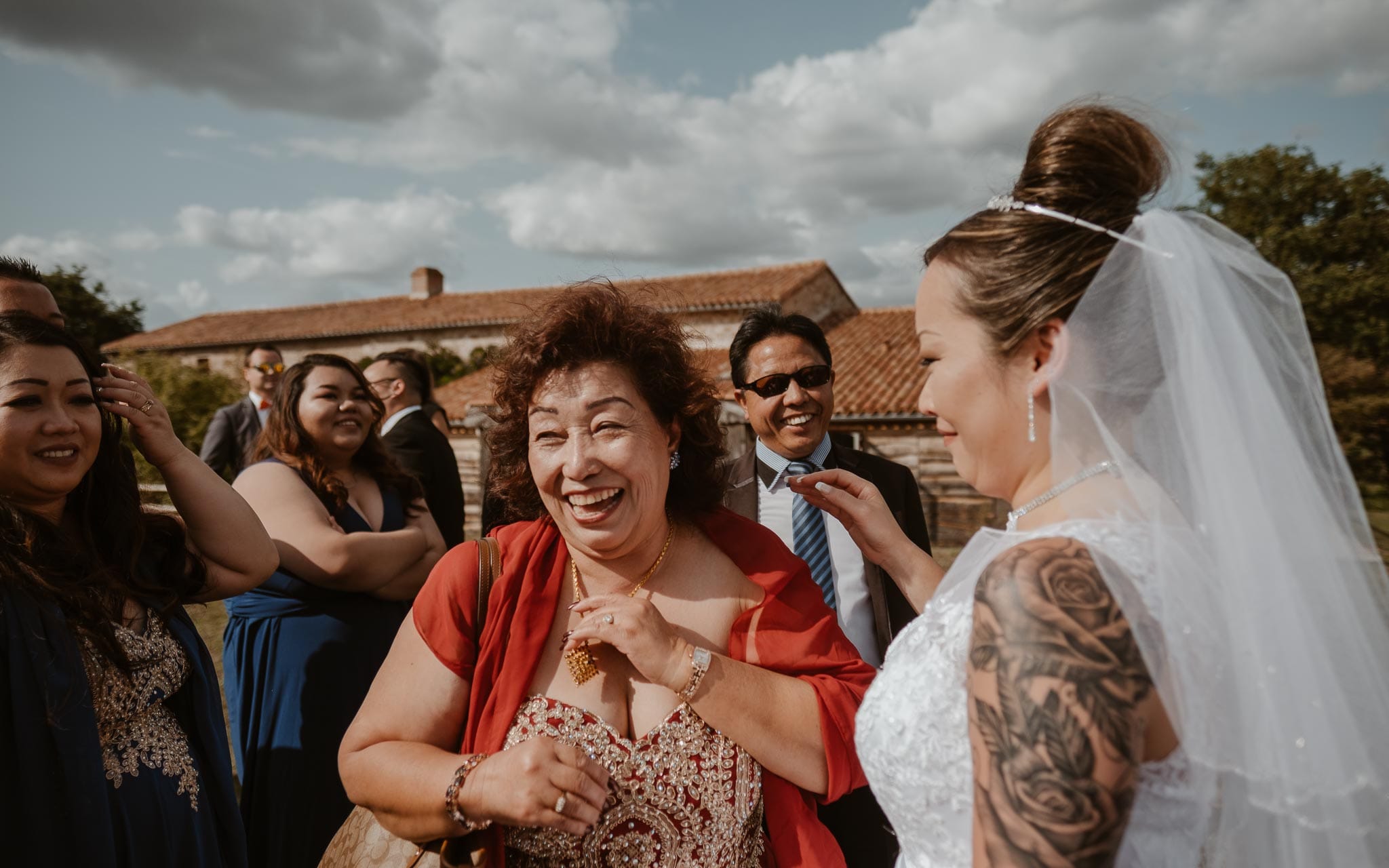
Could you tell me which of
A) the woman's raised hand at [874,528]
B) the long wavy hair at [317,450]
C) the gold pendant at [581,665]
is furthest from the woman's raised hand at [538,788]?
the long wavy hair at [317,450]

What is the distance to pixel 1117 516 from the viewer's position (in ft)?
4.49

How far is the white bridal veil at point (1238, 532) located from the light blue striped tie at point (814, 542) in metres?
2.09

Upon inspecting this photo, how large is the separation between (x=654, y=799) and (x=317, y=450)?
8.61 feet

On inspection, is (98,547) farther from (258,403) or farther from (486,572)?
(258,403)

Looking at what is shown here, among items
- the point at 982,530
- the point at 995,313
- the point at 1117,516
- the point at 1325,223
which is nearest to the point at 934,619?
the point at 982,530

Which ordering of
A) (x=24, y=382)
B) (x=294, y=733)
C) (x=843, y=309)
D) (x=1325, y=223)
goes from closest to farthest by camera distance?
(x=24, y=382), (x=294, y=733), (x=1325, y=223), (x=843, y=309)

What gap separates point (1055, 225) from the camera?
1503 mm

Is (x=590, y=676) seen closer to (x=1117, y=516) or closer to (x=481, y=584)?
(x=481, y=584)

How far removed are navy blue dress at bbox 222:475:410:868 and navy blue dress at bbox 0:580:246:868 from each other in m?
0.87

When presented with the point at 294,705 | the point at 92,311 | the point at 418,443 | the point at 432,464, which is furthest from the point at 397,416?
the point at 92,311

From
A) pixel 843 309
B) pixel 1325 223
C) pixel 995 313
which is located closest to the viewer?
pixel 995 313

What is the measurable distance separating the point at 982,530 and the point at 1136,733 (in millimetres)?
494

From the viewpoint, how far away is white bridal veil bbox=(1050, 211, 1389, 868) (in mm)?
1274

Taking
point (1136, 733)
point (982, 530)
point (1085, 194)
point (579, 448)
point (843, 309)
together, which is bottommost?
point (1136, 733)
